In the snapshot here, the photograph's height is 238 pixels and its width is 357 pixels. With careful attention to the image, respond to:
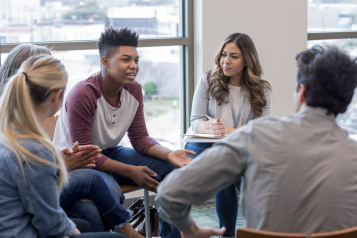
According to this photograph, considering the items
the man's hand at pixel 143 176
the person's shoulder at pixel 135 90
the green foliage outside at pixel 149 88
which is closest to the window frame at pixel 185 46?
the green foliage outside at pixel 149 88

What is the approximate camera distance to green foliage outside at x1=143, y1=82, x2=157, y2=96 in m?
3.23

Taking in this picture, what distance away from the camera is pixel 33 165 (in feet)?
4.03

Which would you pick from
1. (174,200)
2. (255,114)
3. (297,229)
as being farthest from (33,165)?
(255,114)

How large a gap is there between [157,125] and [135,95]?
966 mm

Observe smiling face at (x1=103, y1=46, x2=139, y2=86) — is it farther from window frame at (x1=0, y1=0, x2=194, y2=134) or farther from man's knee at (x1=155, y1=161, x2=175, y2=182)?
window frame at (x1=0, y1=0, x2=194, y2=134)

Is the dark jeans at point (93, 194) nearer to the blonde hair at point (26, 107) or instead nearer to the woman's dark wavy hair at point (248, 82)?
the blonde hair at point (26, 107)

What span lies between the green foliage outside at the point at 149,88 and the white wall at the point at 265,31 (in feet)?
1.23

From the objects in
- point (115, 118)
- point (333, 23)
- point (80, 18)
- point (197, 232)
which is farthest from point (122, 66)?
point (333, 23)

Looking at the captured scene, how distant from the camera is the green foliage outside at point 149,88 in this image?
323 cm

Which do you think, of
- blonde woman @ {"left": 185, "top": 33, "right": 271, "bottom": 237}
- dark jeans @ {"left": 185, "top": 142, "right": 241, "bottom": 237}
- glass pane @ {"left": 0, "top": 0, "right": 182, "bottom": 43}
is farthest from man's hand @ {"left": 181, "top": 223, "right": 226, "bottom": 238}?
glass pane @ {"left": 0, "top": 0, "right": 182, "bottom": 43}

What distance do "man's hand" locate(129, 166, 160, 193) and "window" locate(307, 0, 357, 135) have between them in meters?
2.19

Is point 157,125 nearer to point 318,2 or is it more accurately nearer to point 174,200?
point 318,2

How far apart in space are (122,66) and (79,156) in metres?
0.63

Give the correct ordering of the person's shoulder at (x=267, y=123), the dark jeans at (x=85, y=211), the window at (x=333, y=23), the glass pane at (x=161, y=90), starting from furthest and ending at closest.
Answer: the window at (x=333, y=23)
the glass pane at (x=161, y=90)
the dark jeans at (x=85, y=211)
the person's shoulder at (x=267, y=123)
